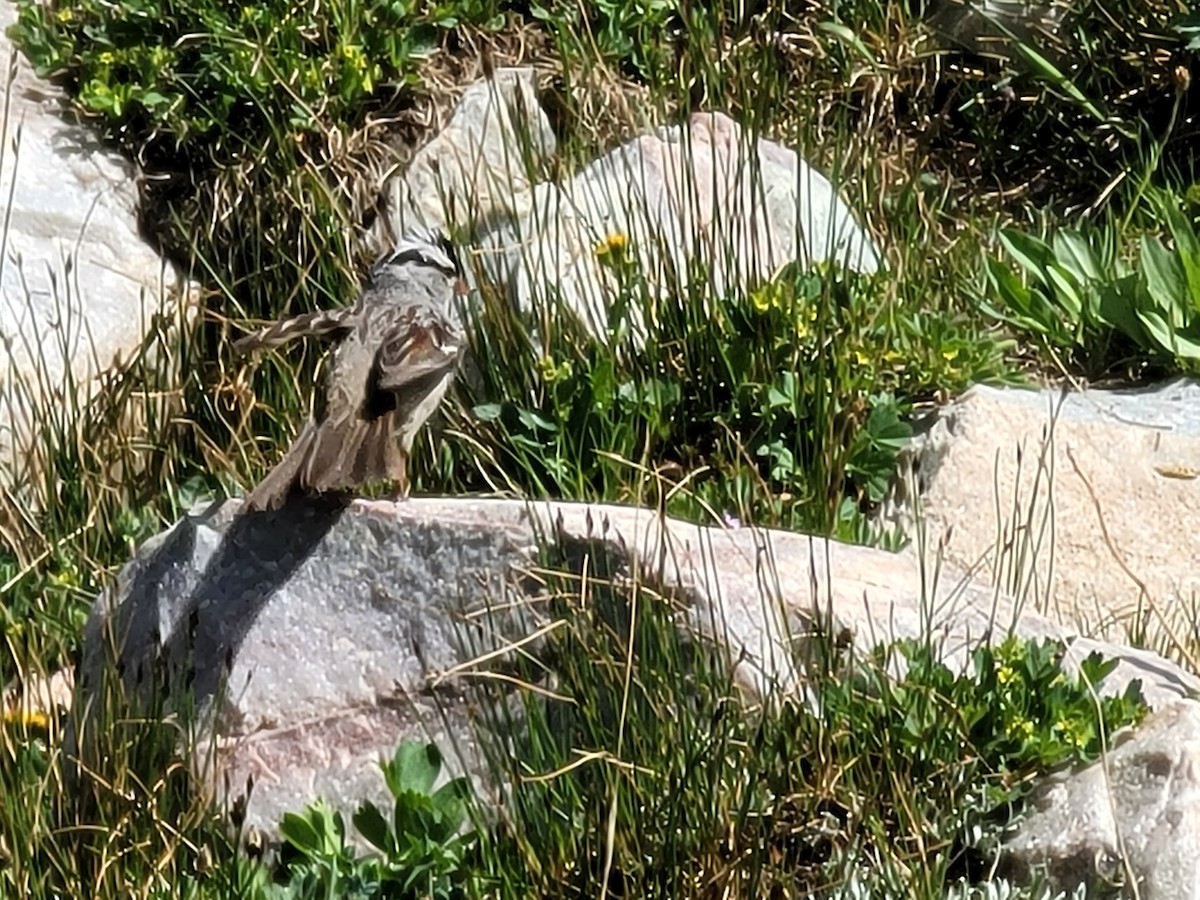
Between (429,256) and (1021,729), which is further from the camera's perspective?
(429,256)

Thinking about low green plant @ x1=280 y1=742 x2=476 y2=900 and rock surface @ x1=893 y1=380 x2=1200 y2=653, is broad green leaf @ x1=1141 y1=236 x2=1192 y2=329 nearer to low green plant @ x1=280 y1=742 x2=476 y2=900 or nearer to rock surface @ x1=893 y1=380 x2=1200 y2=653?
rock surface @ x1=893 y1=380 x2=1200 y2=653

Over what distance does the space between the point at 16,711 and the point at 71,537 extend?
87 centimetres

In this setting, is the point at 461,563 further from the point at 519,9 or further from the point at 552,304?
the point at 519,9

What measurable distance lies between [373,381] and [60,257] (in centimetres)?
233

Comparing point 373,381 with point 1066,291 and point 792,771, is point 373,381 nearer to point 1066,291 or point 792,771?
point 792,771

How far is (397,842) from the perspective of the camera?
4559 millimetres

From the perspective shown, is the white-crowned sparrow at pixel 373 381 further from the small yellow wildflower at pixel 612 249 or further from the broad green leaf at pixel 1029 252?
the broad green leaf at pixel 1029 252

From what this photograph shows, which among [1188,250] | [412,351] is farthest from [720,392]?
[1188,250]

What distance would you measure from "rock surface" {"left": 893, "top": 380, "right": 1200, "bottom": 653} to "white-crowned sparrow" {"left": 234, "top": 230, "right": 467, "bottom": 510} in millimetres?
1451

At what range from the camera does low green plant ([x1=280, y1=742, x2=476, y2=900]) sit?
446cm

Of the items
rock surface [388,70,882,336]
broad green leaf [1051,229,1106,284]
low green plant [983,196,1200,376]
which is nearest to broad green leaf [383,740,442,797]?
rock surface [388,70,882,336]

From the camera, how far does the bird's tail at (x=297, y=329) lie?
5629 mm

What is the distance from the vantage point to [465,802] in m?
4.51

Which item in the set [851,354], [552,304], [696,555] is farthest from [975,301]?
[696,555]
